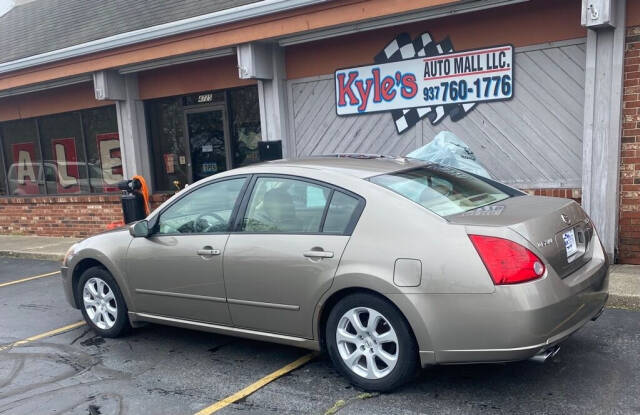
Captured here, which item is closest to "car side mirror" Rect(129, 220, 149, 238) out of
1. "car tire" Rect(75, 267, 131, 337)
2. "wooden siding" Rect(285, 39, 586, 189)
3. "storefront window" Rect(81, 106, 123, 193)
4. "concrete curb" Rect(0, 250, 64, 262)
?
"car tire" Rect(75, 267, 131, 337)

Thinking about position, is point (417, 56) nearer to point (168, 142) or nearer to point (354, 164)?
point (354, 164)

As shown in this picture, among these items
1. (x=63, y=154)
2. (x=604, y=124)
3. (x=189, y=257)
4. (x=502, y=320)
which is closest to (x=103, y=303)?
(x=189, y=257)

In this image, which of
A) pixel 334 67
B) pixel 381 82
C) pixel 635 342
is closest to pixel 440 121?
pixel 381 82

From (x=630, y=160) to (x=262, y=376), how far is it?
4646 mm

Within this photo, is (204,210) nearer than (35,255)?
Yes

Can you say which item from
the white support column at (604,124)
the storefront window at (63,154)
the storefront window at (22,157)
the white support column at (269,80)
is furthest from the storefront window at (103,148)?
the white support column at (604,124)

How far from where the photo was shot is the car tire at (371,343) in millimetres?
3512

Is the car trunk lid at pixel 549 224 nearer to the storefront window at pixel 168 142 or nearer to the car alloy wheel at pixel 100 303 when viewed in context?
the car alloy wheel at pixel 100 303

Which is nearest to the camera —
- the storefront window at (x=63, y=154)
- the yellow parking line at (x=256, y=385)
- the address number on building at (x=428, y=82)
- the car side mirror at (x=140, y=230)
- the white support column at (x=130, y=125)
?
the yellow parking line at (x=256, y=385)

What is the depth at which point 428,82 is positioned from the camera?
7.41m

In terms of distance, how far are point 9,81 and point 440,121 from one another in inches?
311

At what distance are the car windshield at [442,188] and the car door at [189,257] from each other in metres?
1.25

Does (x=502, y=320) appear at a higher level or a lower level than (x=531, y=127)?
lower

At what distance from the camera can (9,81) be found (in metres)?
10.4
